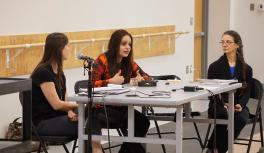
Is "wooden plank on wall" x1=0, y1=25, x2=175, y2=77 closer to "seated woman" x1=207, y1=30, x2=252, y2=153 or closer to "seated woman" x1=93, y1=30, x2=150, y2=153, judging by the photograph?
"seated woman" x1=93, y1=30, x2=150, y2=153

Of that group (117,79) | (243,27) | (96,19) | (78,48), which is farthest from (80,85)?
(243,27)

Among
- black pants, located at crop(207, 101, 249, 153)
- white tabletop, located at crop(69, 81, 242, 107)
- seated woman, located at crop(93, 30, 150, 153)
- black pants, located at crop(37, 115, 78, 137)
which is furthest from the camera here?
black pants, located at crop(207, 101, 249, 153)

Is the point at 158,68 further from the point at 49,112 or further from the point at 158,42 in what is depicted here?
the point at 49,112

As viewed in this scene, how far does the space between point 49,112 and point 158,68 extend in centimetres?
302

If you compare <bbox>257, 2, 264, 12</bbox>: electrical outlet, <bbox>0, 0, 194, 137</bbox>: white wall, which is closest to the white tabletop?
<bbox>0, 0, 194, 137</bbox>: white wall

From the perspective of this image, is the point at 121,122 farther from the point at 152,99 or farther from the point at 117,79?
the point at 152,99

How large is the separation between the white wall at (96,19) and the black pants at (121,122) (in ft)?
3.10

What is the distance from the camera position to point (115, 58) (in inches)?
201

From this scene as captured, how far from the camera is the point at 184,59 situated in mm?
8117

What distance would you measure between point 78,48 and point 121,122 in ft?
4.56

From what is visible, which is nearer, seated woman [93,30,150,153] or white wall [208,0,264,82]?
seated woman [93,30,150,153]

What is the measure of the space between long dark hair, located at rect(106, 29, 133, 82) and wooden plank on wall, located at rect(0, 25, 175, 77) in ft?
2.31

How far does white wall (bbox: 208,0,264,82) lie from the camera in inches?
391

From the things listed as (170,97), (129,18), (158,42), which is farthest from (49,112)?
(158,42)
